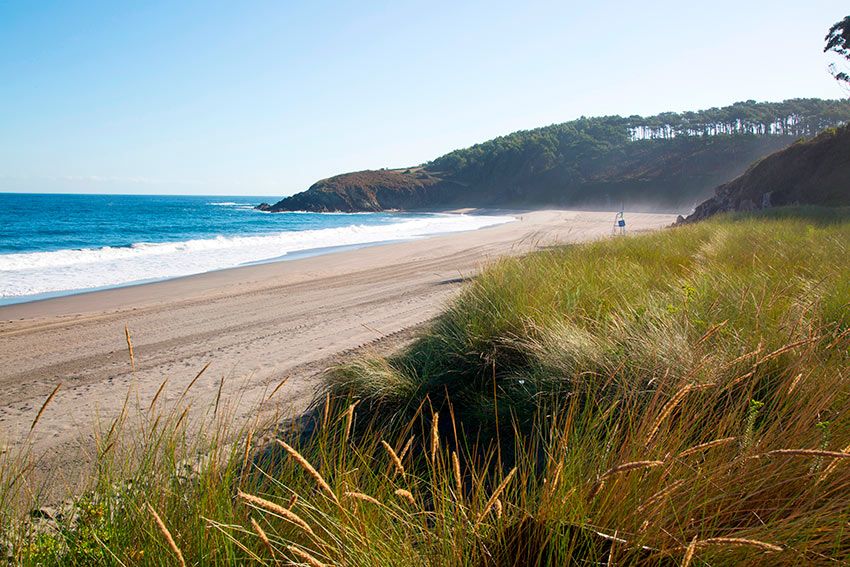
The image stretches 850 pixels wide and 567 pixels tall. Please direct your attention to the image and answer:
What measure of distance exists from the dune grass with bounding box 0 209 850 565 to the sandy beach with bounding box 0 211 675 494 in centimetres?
70

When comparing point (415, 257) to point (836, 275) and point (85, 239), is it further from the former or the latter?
point (85, 239)

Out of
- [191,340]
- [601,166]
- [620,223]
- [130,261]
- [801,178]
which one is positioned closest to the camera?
[191,340]

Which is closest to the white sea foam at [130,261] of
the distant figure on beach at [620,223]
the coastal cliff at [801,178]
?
the distant figure on beach at [620,223]

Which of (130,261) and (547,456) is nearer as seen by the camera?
(547,456)

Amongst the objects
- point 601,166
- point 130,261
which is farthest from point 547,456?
point 601,166

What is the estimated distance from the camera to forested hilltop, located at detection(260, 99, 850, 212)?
72938 millimetres

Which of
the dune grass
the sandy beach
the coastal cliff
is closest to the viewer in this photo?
the dune grass

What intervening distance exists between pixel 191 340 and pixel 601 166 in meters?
90.4

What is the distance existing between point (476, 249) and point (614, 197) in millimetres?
58378

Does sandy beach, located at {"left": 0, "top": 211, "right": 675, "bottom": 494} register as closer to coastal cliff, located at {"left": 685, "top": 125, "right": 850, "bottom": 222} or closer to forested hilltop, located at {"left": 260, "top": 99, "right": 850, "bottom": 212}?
coastal cliff, located at {"left": 685, "top": 125, "right": 850, "bottom": 222}

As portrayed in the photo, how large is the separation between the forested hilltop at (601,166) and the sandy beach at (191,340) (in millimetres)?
61018

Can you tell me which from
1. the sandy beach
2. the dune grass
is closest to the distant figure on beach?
the sandy beach

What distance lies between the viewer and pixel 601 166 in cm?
9044

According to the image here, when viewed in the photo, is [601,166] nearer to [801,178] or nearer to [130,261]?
[801,178]
